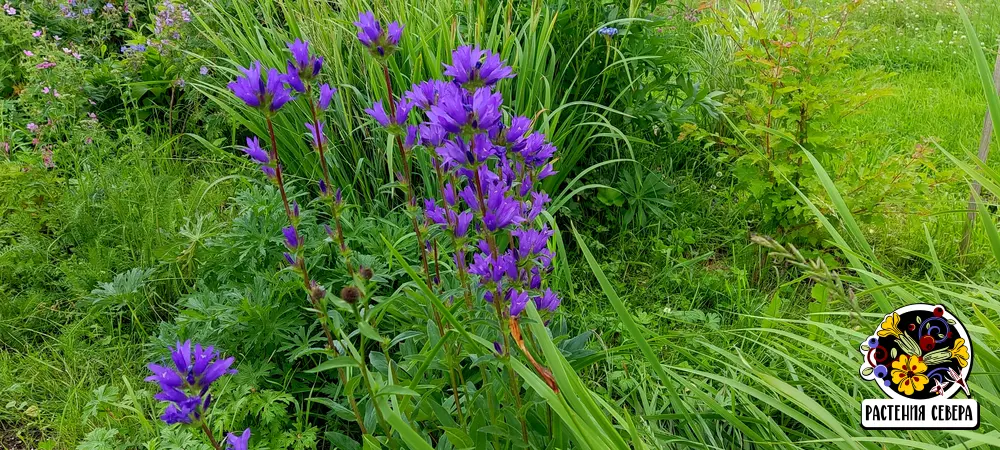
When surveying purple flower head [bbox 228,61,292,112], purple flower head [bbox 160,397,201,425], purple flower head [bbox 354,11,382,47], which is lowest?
purple flower head [bbox 160,397,201,425]

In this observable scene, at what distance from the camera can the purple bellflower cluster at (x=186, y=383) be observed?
95cm

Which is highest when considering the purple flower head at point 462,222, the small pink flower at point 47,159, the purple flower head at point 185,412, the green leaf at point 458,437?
the purple flower head at point 462,222

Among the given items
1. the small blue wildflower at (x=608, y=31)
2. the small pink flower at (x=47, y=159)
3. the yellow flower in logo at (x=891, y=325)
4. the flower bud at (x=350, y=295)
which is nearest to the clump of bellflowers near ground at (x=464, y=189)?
the flower bud at (x=350, y=295)

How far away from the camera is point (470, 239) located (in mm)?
1258

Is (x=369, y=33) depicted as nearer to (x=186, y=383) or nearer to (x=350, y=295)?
(x=350, y=295)

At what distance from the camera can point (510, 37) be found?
7.83 feet

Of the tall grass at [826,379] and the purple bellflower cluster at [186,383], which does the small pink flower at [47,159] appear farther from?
the tall grass at [826,379]

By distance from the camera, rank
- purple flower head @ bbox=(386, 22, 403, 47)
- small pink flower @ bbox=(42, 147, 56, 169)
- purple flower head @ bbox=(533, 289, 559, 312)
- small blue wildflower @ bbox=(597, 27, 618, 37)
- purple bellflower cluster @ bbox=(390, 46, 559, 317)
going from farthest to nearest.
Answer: small pink flower @ bbox=(42, 147, 56, 169), small blue wildflower @ bbox=(597, 27, 618, 37), purple flower head @ bbox=(533, 289, 559, 312), purple flower head @ bbox=(386, 22, 403, 47), purple bellflower cluster @ bbox=(390, 46, 559, 317)

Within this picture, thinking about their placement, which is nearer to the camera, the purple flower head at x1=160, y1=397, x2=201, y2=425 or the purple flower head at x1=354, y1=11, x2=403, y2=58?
the purple flower head at x1=160, y1=397, x2=201, y2=425

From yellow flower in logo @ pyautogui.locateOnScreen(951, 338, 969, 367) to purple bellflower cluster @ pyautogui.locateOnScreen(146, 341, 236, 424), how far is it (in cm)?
114

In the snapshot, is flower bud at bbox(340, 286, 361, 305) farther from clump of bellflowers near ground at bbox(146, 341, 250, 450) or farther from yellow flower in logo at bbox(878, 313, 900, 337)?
yellow flower in logo at bbox(878, 313, 900, 337)

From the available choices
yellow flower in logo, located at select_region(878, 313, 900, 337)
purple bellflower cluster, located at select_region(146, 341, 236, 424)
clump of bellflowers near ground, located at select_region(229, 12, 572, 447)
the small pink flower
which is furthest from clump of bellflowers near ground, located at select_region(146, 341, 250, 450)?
the small pink flower

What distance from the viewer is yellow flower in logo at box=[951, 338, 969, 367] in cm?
107

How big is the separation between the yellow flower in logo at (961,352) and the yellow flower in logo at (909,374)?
0.06 metres
